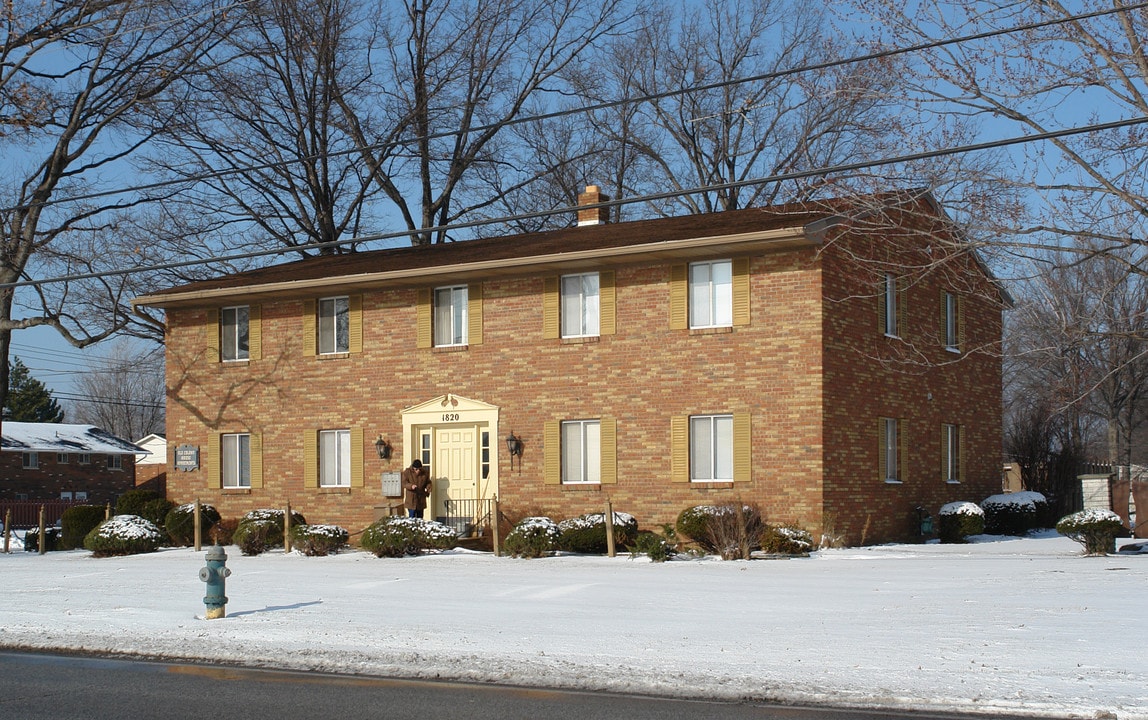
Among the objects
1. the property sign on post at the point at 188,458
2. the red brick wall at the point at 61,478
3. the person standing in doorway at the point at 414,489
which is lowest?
the red brick wall at the point at 61,478

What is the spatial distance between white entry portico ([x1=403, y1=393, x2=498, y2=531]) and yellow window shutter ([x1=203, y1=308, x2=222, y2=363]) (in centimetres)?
581

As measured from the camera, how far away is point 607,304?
86.2ft

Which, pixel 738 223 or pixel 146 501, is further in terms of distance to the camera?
pixel 146 501

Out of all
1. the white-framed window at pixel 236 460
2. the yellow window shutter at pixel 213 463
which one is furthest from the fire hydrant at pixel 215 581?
the yellow window shutter at pixel 213 463

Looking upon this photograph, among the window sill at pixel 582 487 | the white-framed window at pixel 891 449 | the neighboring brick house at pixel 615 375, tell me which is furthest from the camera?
the white-framed window at pixel 891 449

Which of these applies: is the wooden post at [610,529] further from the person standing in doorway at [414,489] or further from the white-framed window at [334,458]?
the white-framed window at [334,458]

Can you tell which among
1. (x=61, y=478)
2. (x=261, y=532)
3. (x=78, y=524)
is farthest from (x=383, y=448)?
(x=61, y=478)

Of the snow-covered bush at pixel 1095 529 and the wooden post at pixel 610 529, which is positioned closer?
the snow-covered bush at pixel 1095 529

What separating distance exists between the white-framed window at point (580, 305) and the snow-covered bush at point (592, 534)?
409cm

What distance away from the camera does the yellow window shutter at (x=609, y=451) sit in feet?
85.1

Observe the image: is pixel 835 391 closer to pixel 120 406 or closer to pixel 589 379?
pixel 589 379

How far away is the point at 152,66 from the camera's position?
3666cm

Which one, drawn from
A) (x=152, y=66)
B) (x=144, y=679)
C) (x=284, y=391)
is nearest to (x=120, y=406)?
(x=152, y=66)

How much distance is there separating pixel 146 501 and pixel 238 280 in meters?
5.83
